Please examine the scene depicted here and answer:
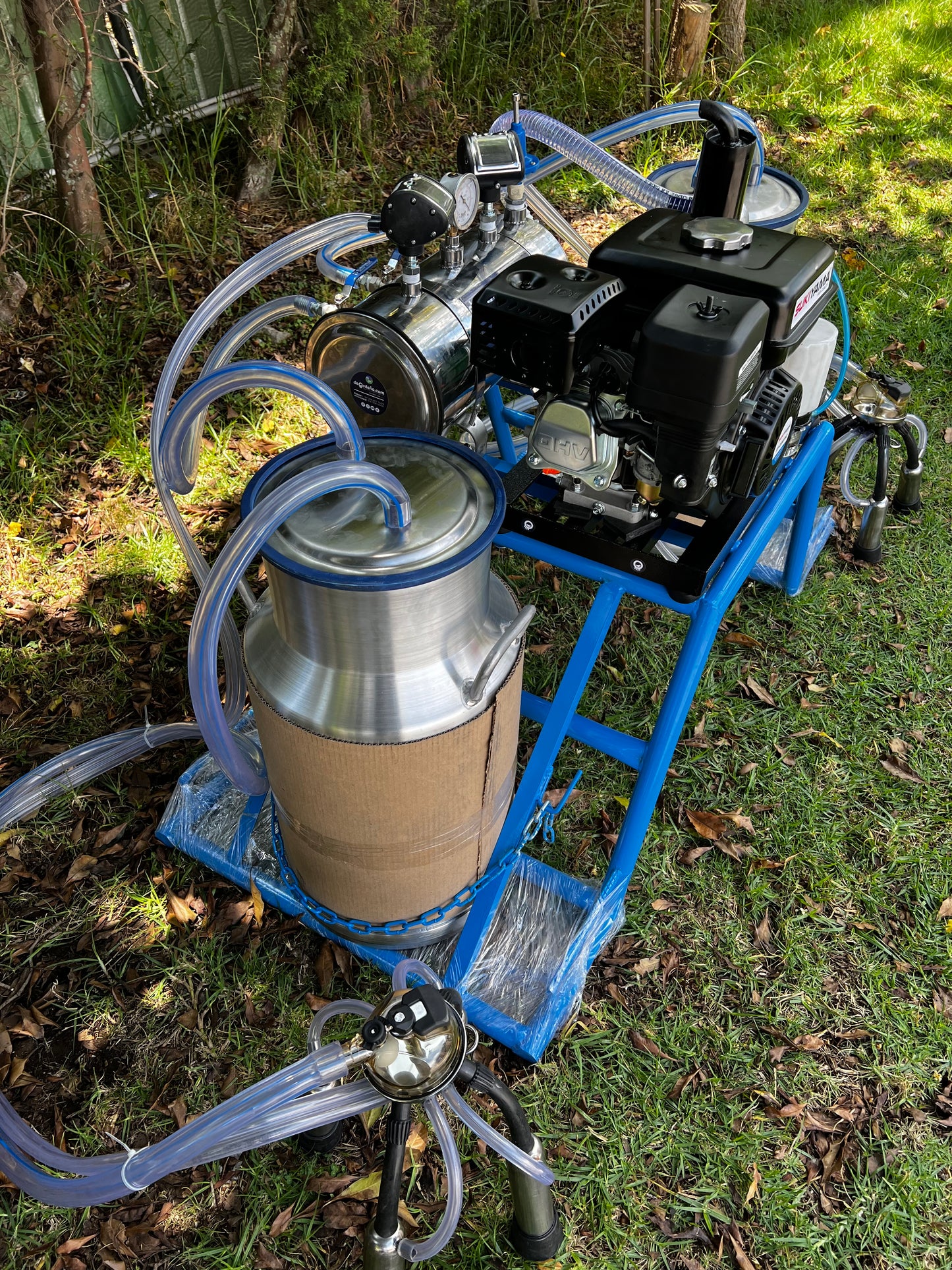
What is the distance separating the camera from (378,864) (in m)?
1.96

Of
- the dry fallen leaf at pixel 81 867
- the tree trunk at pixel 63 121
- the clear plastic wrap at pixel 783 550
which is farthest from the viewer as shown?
the tree trunk at pixel 63 121

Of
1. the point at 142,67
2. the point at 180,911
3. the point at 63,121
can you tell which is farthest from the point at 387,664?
the point at 142,67

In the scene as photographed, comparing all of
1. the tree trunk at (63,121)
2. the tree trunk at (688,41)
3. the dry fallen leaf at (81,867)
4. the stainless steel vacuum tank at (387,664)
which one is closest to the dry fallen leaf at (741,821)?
the stainless steel vacuum tank at (387,664)

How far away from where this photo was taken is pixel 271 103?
4.08 m

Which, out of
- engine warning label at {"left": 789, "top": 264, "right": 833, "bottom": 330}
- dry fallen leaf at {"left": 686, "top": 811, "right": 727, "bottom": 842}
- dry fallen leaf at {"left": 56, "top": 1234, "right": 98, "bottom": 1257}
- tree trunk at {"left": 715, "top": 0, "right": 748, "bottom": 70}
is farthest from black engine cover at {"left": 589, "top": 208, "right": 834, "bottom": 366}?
tree trunk at {"left": 715, "top": 0, "right": 748, "bottom": 70}

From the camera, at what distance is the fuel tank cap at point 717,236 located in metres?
1.92

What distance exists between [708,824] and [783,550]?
1130mm

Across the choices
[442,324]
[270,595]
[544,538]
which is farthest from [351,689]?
[442,324]

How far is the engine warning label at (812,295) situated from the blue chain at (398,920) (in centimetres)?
116

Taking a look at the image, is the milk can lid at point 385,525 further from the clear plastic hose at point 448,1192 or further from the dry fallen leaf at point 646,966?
the dry fallen leaf at point 646,966

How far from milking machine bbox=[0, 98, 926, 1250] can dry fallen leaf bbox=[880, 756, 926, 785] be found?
36.0 inches

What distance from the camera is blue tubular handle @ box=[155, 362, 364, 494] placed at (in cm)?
162

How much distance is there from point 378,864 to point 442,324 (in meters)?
1.24

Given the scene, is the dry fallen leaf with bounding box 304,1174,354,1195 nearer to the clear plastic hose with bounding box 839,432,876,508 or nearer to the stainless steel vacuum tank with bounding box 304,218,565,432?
the stainless steel vacuum tank with bounding box 304,218,565,432
